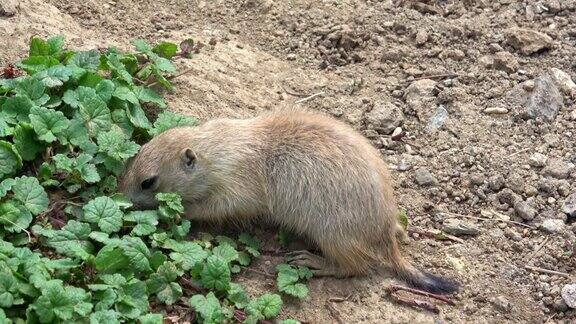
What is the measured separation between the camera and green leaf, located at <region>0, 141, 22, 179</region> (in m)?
5.14

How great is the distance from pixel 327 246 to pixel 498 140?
183 centimetres

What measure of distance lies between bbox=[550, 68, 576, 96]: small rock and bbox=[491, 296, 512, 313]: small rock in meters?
2.16

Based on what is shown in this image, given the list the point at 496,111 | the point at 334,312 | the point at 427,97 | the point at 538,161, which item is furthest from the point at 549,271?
the point at 427,97

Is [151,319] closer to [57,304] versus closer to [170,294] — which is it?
[170,294]

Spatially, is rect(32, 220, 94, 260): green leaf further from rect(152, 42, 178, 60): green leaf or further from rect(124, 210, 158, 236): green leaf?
rect(152, 42, 178, 60): green leaf

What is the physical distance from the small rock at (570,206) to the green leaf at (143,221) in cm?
279

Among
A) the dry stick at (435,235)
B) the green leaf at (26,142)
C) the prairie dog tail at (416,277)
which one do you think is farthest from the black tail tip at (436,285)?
the green leaf at (26,142)

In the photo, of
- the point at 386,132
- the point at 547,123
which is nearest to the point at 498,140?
the point at 547,123

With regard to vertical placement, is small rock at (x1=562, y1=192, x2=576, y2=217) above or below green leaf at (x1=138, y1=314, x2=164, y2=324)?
above

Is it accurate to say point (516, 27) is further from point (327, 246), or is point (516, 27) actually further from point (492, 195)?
point (327, 246)

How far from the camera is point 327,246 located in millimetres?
5355

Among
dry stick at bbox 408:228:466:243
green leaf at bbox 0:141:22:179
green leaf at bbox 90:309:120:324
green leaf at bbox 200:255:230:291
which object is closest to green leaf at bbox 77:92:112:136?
green leaf at bbox 0:141:22:179

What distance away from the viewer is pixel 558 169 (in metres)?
6.07

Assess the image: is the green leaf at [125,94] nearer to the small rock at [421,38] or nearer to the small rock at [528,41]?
the small rock at [421,38]
